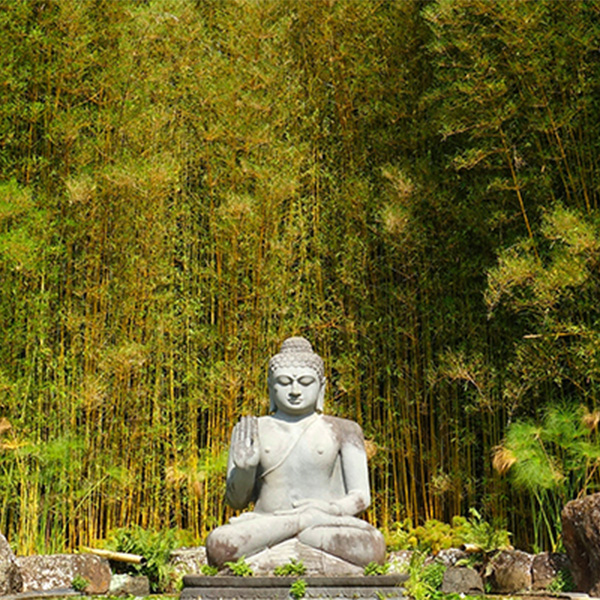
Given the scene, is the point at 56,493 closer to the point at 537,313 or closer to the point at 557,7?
the point at 537,313

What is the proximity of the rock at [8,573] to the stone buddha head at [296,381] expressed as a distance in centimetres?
225

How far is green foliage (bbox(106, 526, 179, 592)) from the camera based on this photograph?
7.42 m

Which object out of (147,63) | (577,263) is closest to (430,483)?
(577,263)

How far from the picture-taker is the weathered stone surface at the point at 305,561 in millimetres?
5348

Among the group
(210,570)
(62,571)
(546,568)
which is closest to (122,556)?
(62,571)

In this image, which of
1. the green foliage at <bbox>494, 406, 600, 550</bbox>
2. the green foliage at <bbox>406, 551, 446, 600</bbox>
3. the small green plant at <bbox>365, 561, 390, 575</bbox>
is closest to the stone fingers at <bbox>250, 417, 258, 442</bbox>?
the small green plant at <bbox>365, 561, 390, 575</bbox>

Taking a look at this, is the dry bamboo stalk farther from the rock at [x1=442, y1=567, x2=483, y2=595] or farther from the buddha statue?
the rock at [x1=442, y1=567, x2=483, y2=595]

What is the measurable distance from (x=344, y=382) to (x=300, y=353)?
279 centimetres

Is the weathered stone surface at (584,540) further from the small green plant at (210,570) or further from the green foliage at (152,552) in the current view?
the green foliage at (152,552)

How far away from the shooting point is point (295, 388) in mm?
6043

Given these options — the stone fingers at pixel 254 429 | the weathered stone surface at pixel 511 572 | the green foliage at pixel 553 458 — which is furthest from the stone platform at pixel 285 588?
the green foliage at pixel 553 458

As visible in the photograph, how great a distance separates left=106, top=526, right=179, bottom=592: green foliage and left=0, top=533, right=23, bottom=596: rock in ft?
2.60

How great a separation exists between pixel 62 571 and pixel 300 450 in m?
2.41

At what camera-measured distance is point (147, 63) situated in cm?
930
